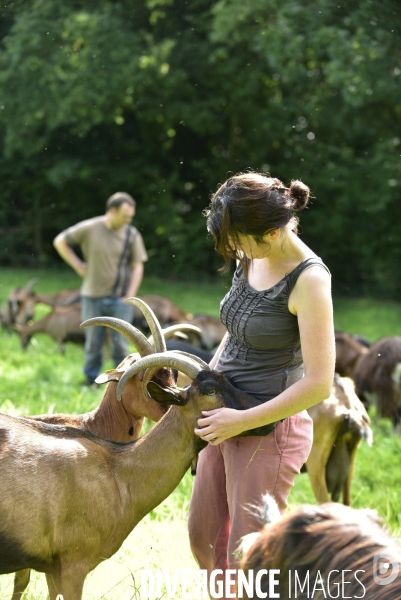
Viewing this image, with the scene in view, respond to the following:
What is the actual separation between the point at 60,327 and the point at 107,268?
2916mm

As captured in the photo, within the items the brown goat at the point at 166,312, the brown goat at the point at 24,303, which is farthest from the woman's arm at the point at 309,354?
the brown goat at the point at 24,303

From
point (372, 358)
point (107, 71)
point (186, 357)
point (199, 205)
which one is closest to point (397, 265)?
point (199, 205)

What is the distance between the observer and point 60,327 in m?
11.8

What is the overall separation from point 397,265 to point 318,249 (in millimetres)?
2544

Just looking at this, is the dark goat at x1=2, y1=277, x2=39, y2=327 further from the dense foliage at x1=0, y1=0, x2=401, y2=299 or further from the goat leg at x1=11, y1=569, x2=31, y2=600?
the goat leg at x1=11, y1=569, x2=31, y2=600

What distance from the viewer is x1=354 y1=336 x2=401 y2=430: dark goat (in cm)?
837

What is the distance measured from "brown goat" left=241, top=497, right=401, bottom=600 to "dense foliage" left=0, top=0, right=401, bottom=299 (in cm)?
1527

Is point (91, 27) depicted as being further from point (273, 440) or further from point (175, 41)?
point (273, 440)

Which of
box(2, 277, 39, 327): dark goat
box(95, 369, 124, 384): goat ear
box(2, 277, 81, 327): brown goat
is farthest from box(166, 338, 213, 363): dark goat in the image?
box(2, 277, 39, 327): dark goat

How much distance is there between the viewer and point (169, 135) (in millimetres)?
25016

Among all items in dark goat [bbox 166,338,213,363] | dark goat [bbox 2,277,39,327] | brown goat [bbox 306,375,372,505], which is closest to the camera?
brown goat [bbox 306,375,372,505]

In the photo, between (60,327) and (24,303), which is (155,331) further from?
(24,303)

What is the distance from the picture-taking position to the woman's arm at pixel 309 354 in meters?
3.05

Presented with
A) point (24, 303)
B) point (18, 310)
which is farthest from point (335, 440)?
point (24, 303)
